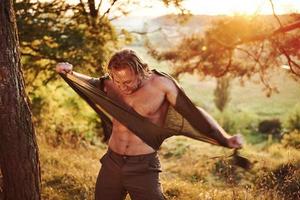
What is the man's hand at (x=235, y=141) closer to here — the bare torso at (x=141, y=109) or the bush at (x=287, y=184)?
the bare torso at (x=141, y=109)

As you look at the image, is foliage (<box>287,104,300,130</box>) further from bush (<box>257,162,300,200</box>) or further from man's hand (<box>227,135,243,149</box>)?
man's hand (<box>227,135,243,149</box>)

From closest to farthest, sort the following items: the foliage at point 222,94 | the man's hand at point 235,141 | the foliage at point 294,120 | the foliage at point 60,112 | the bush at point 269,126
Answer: the man's hand at point 235,141 < the foliage at point 60,112 < the foliage at point 294,120 < the bush at point 269,126 < the foliage at point 222,94

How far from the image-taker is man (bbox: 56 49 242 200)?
10.6ft


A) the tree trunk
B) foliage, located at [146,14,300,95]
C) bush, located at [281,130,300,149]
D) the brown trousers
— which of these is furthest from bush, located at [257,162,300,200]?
bush, located at [281,130,300,149]

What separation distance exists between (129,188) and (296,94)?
42.9 meters

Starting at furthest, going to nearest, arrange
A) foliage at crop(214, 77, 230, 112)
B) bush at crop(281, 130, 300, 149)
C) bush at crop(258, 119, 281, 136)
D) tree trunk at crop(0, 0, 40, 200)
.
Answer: foliage at crop(214, 77, 230, 112)
bush at crop(258, 119, 281, 136)
bush at crop(281, 130, 300, 149)
tree trunk at crop(0, 0, 40, 200)

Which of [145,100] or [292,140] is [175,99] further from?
[292,140]

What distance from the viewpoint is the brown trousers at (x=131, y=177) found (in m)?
3.31

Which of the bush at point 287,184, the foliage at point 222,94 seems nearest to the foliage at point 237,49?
the bush at point 287,184

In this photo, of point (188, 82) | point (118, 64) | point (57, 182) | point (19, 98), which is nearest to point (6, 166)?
point (19, 98)

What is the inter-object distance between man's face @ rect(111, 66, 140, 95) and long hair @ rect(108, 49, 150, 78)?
0.02 metres

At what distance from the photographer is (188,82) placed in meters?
53.0

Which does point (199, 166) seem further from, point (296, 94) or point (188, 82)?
point (188, 82)

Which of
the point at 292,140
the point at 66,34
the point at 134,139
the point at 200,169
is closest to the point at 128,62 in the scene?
the point at 134,139
